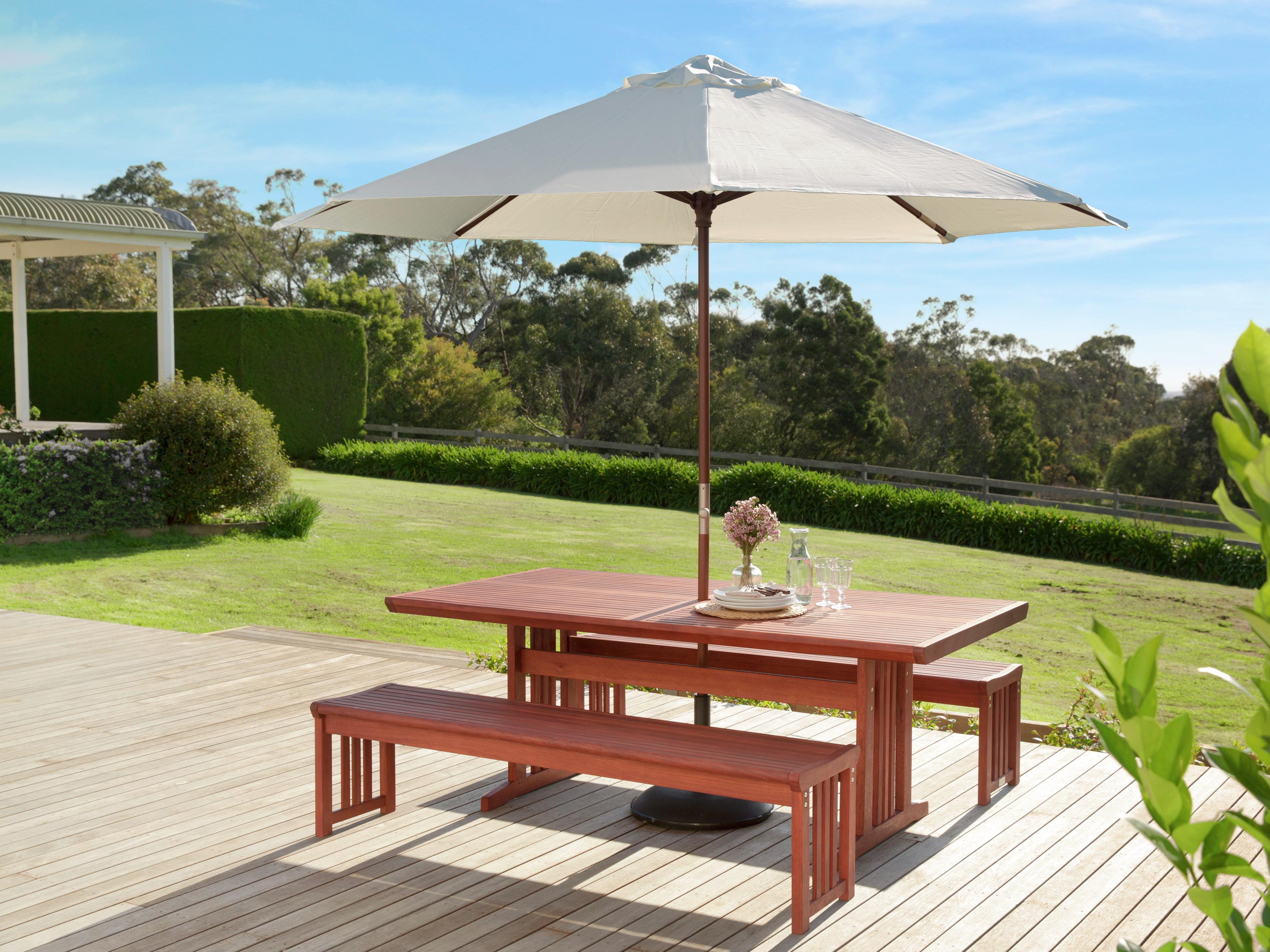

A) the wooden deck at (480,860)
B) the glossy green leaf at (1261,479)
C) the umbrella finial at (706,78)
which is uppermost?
the umbrella finial at (706,78)

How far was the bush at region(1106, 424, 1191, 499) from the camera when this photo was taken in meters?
27.3

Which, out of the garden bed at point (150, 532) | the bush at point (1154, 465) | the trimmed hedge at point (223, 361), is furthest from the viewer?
the bush at point (1154, 465)

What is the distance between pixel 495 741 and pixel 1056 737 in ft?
9.27

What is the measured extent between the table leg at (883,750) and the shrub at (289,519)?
30.4ft

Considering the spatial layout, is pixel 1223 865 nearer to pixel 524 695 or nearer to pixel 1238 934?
pixel 1238 934

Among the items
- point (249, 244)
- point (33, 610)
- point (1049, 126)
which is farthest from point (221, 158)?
point (33, 610)

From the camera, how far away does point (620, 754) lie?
2.82m

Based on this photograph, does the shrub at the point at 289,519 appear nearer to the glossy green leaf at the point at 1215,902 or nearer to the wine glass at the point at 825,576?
the wine glass at the point at 825,576

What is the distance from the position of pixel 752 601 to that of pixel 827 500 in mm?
12419

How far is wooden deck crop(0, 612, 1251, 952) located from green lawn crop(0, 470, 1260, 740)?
2986 millimetres

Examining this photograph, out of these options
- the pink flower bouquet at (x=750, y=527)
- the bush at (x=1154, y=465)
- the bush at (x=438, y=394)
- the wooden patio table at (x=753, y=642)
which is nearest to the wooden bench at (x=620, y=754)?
the wooden patio table at (x=753, y=642)

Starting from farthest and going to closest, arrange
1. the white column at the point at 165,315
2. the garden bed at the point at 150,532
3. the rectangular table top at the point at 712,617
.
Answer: the white column at the point at 165,315
the garden bed at the point at 150,532
the rectangular table top at the point at 712,617

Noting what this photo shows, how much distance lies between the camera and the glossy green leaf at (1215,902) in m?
0.75

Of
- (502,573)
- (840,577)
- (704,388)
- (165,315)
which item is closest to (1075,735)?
(840,577)
